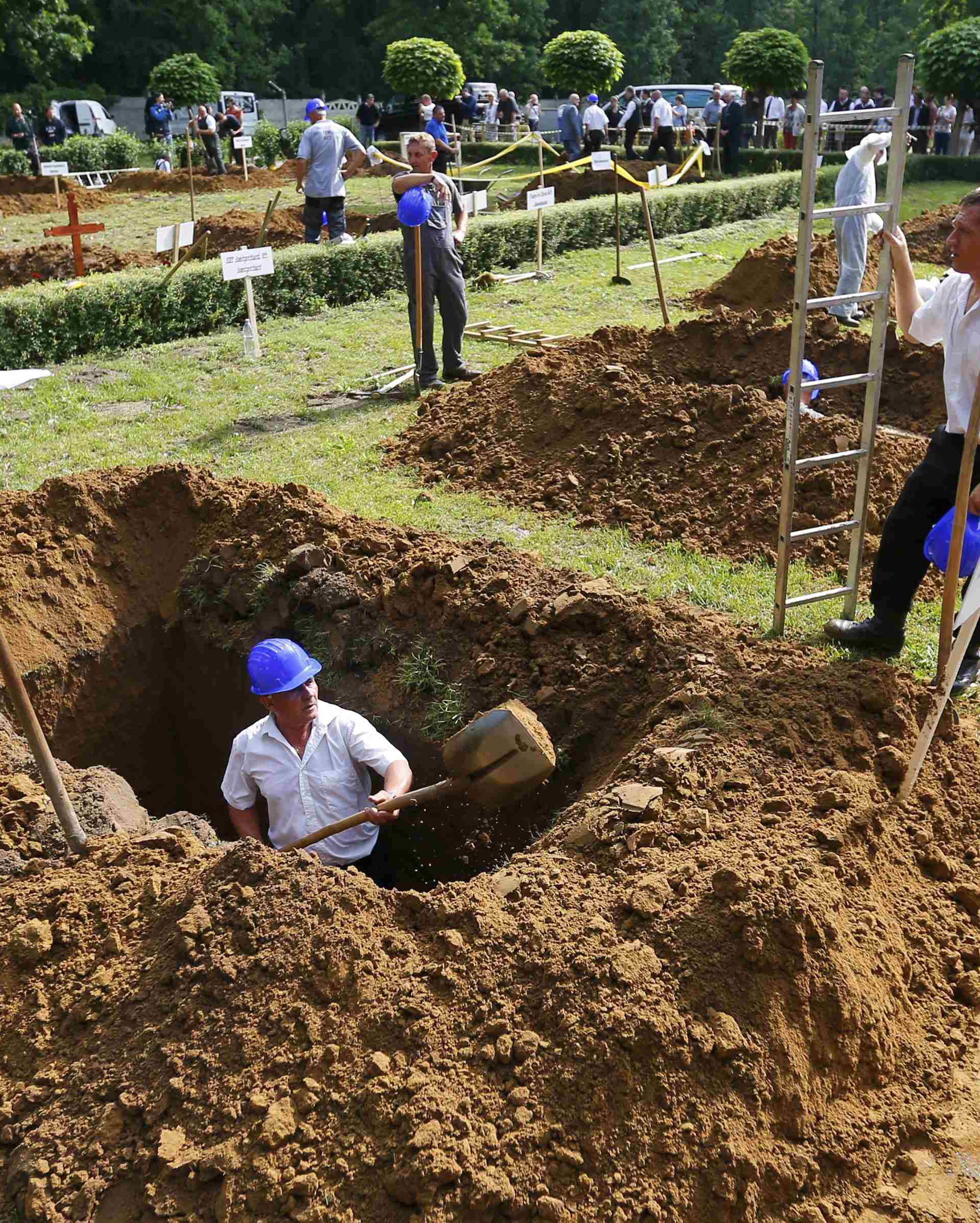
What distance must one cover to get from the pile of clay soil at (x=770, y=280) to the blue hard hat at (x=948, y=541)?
8.73m

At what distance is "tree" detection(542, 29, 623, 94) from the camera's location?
84.2ft

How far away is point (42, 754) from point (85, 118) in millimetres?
36600

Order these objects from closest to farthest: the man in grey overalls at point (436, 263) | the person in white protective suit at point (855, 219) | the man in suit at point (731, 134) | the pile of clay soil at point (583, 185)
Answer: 1. the man in grey overalls at point (436, 263)
2. the person in white protective suit at point (855, 219)
3. the pile of clay soil at point (583, 185)
4. the man in suit at point (731, 134)

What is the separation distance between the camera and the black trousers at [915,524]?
485cm

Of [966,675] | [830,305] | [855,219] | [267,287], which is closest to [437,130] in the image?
[267,287]

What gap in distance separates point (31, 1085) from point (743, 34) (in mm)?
26987

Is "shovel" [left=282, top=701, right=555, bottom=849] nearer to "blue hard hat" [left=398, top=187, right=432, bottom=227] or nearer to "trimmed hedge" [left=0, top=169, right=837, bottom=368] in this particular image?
"blue hard hat" [left=398, top=187, right=432, bottom=227]

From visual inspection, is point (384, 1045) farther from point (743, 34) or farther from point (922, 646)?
point (743, 34)

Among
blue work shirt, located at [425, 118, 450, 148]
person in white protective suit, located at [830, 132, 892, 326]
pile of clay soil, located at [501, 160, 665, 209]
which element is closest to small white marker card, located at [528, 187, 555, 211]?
person in white protective suit, located at [830, 132, 892, 326]

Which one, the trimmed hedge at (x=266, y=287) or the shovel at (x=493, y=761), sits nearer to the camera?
the shovel at (x=493, y=761)

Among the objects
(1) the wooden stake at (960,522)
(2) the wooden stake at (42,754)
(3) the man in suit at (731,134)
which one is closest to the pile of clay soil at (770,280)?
(1) the wooden stake at (960,522)

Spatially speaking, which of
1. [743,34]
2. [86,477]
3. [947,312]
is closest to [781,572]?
[947,312]

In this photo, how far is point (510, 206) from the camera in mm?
22266

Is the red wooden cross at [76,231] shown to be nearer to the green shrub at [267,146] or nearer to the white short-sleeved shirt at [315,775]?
the white short-sleeved shirt at [315,775]
